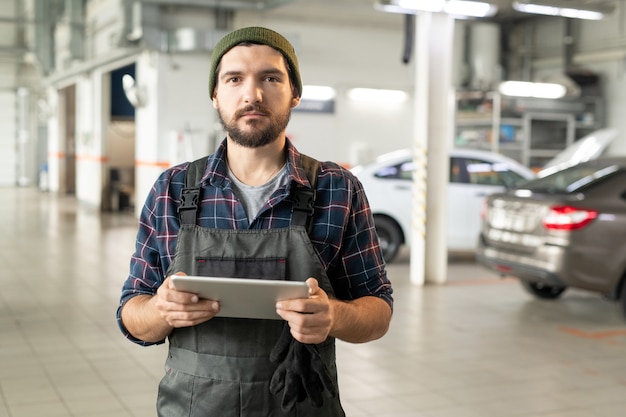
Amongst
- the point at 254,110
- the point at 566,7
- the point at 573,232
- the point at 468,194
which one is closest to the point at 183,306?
the point at 254,110

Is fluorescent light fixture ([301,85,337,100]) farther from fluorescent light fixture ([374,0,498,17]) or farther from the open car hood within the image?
fluorescent light fixture ([374,0,498,17])

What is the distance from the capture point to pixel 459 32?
57.7ft

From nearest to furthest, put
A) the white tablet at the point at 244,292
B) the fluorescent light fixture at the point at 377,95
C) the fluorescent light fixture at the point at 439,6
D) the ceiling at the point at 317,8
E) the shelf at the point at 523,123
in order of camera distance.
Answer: the white tablet at the point at 244,292 → the fluorescent light fixture at the point at 439,6 → the ceiling at the point at 317,8 → the shelf at the point at 523,123 → the fluorescent light fixture at the point at 377,95

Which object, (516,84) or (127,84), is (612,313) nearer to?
(516,84)

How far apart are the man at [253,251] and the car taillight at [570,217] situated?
5772 millimetres

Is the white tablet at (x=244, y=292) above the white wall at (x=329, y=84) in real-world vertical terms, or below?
below

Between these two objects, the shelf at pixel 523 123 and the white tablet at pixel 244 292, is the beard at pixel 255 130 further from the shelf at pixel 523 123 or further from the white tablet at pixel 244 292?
the shelf at pixel 523 123

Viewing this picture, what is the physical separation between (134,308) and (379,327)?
24.8 inches

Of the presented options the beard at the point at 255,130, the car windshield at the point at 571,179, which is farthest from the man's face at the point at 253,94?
the car windshield at the point at 571,179

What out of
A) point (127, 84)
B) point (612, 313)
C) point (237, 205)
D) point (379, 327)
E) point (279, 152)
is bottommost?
point (612, 313)

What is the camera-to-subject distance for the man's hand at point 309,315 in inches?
70.3

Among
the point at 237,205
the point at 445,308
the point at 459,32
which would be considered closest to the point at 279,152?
the point at 237,205

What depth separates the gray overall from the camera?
1988mm

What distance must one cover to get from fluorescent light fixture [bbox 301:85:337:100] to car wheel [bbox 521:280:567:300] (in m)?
7.68
